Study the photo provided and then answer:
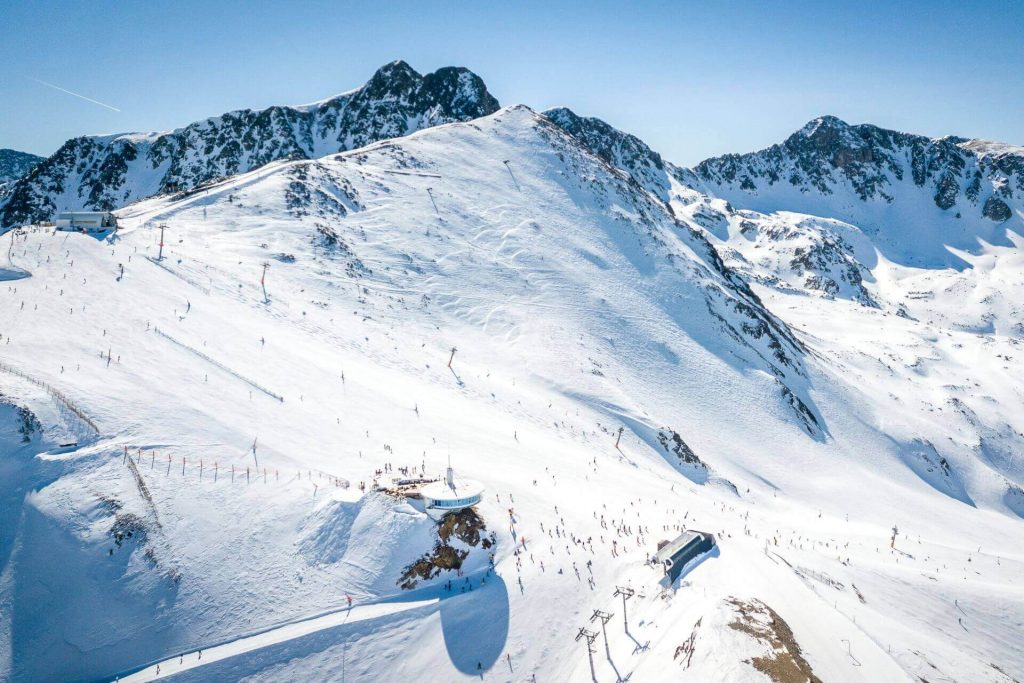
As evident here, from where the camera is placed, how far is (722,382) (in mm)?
62438

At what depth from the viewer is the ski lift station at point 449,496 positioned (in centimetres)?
2242

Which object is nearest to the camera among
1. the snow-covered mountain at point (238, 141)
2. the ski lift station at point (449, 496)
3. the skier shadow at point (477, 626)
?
the skier shadow at point (477, 626)

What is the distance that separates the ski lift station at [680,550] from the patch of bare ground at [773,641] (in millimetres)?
2637

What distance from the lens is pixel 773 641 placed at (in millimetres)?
19422

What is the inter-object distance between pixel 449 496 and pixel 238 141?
148067 mm

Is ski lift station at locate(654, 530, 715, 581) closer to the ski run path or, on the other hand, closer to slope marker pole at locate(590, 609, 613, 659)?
slope marker pole at locate(590, 609, 613, 659)

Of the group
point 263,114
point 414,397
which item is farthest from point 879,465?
point 263,114

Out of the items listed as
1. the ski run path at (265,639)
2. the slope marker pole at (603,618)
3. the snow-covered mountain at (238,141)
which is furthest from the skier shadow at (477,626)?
the snow-covered mountain at (238,141)

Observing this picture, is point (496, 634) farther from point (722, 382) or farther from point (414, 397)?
point (722, 382)

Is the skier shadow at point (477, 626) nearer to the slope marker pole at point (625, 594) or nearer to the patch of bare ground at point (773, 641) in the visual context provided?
the slope marker pole at point (625, 594)

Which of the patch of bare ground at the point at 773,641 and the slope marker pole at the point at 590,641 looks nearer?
the patch of bare ground at the point at 773,641

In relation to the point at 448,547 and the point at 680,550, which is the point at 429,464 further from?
the point at 680,550

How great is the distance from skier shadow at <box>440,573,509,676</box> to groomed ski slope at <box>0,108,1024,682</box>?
112 millimetres

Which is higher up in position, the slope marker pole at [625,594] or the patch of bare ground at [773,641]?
the patch of bare ground at [773,641]
